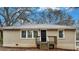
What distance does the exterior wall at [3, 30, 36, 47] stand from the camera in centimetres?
391

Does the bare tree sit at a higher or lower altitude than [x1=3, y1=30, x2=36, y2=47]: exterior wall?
higher

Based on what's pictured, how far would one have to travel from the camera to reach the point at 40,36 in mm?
3941

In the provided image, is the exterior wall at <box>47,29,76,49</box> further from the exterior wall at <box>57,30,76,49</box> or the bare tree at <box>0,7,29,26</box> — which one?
the bare tree at <box>0,7,29,26</box>

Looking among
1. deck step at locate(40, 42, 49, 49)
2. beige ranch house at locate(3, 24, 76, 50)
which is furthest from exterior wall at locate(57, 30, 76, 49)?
deck step at locate(40, 42, 49, 49)

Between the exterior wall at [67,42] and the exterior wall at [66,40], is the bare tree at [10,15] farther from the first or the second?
the exterior wall at [67,42]

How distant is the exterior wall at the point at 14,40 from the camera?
3.91 meters

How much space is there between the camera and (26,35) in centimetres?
392

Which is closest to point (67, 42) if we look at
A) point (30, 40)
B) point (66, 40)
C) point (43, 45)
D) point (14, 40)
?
point (66, 40)

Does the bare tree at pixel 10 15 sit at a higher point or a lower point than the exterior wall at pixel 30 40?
higher

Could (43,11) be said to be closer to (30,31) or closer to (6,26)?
(30,31)

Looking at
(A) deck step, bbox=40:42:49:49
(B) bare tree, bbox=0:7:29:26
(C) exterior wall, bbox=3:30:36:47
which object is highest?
(B) bare tree, bbox=0:7:29:26

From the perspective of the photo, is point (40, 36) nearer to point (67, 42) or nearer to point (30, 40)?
point (30, 40)

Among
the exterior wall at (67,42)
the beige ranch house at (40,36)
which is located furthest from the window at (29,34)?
the exterior wall at (67,42)
